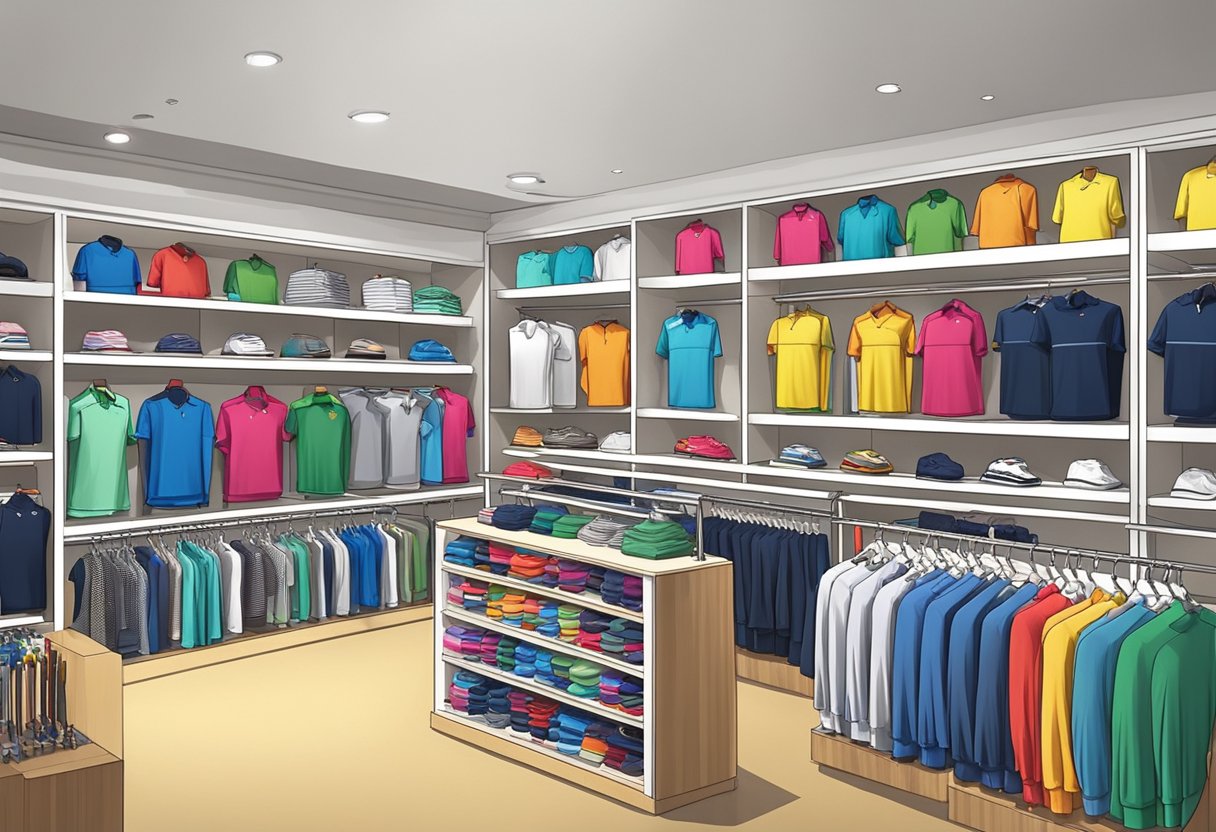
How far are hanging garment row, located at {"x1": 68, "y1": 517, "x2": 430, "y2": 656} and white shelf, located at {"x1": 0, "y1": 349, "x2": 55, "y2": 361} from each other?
1155 mm

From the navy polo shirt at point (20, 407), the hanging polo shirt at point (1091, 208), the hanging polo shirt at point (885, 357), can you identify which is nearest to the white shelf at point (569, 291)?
the hanging polo shirt at point (885, 357)

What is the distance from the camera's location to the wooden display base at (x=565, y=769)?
4109 mm

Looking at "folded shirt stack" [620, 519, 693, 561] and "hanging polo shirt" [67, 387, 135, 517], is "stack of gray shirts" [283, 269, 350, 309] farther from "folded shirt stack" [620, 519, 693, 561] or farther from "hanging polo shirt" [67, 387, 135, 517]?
"folded shirt stack" [620, 519, 693, 561]

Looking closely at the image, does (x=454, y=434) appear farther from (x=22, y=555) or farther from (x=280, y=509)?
(x=22, y=555)

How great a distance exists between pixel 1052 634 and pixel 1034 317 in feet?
7.26

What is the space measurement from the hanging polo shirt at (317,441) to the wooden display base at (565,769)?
253 cm

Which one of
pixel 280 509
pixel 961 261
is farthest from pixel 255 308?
pixel 961 261

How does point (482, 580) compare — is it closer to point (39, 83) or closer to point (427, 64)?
point (427, 64)

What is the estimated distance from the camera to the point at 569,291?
7422mm

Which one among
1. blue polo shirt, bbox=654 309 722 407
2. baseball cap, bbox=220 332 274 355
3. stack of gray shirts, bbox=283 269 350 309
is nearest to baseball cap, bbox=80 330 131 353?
baseball cap, bbox=220 332 274 355

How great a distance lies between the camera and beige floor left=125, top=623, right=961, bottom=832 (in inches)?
160

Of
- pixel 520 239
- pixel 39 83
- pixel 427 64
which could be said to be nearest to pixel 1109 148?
pixel 427 64

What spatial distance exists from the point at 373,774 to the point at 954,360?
3683 millimetres

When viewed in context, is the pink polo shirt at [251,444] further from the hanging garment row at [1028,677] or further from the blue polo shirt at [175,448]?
the hanging garment row at [1028,677]
